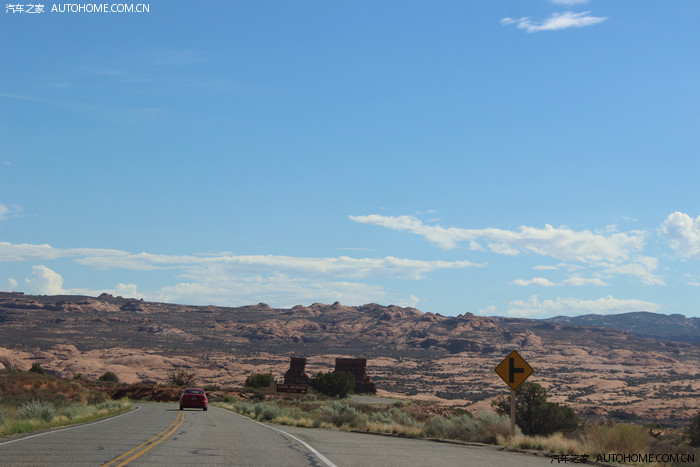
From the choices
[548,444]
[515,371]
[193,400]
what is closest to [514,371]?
[515,371]

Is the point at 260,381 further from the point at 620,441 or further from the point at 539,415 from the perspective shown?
the point at 620,441

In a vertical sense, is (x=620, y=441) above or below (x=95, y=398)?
above

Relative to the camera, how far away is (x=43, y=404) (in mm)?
33344

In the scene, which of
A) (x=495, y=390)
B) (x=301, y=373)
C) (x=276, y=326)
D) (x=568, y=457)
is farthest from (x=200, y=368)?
(x=568, y=457)

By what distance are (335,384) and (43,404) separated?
4159 centimetres

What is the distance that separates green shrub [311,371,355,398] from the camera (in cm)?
7156

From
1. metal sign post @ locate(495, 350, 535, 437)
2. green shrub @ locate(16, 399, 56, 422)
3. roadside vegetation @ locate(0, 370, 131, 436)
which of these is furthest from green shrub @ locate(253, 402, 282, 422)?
metal sign post @ locate(495, 350, 535, 437)

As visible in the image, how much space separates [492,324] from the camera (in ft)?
647

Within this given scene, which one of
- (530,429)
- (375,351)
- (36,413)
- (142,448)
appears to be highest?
(142,448)

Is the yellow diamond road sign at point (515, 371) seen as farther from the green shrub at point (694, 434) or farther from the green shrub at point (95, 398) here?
the green shrub at point (95, 398)

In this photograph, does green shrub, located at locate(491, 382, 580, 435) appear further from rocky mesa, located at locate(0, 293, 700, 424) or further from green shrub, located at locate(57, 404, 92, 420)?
rocky mesa, located at locate(0, 293, 700, 424)

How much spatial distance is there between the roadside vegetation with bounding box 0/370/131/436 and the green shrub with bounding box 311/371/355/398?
92.3 ft

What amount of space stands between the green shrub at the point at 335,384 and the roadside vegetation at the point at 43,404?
28.1 meters

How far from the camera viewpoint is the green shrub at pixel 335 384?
7156cm
